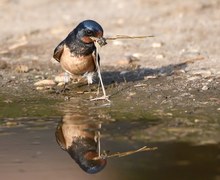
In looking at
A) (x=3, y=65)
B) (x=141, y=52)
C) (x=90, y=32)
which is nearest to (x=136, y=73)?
(x=141, y=52)

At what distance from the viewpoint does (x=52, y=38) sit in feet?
30.5

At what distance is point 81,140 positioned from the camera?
16.4 feet

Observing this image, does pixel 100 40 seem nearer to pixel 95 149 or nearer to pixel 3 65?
pixel 95 149

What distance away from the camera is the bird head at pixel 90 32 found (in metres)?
6.17

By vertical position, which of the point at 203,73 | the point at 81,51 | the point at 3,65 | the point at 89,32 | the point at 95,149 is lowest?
the point at 203,73

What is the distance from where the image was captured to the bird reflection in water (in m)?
4.44

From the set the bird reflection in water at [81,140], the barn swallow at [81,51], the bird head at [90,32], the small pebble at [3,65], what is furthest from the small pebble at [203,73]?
the small pebble at [3,65]

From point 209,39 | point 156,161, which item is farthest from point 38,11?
point 156,161

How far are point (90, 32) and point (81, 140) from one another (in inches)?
59.0

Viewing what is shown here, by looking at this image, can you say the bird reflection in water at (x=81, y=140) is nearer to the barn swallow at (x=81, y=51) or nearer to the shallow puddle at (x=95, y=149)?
the shallow puddle at (x=95, y=149)

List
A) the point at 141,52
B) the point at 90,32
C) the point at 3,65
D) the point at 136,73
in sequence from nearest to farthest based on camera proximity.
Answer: the point at 90,32, the point at 136,73, the point at 3,65, the point at 141,52

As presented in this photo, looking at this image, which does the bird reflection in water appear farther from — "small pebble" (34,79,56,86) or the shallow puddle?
"small pebble" (34,79,56,86)

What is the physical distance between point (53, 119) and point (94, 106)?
1.68 ft

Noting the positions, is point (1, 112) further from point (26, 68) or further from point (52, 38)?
point (52, 38)
